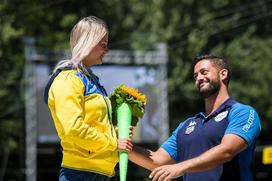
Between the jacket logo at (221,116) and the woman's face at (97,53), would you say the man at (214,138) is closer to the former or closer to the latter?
the jacket logo at (221,116)

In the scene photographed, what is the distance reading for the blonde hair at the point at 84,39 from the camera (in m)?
3.61

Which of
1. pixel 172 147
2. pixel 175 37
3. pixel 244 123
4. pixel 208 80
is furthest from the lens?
pixel 175 37

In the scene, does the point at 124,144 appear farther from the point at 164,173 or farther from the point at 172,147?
the point at 172,147

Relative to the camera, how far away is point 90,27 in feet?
12.0

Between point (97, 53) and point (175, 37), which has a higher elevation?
point (175, 37)

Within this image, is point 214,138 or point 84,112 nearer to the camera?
point 84,112

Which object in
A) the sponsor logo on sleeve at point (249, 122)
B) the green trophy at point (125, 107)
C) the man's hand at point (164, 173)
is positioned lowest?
the man's hand at point (164, 173)

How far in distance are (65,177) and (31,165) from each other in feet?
40.4

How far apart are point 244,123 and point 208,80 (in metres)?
0.42

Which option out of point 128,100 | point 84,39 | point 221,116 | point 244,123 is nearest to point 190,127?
point 221,116

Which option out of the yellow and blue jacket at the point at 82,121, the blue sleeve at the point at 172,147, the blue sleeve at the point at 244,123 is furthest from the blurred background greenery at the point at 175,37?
the yellow and blue jacket at the point at 82,121

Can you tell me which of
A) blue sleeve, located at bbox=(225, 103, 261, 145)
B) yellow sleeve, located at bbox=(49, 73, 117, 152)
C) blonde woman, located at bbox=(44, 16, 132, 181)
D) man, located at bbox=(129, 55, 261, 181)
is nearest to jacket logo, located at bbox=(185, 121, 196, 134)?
man, located at bbox=(129, 55, 261, 181)

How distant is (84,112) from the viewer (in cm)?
350

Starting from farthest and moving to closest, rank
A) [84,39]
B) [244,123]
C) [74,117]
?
[244,123] < [84,39] < [74,117]
